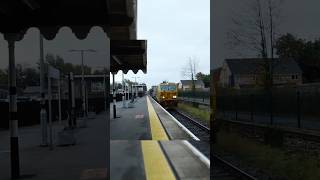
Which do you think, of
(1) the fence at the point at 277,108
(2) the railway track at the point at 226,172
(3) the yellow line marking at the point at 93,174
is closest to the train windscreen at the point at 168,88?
(1) the fence at the point at 277,108

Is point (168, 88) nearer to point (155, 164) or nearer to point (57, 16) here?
point (155, 164)

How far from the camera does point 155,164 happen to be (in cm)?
1070

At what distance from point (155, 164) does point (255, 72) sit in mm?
5508

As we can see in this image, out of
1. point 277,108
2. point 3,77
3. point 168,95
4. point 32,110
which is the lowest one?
point 277,108

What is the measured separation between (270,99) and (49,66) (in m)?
12.1

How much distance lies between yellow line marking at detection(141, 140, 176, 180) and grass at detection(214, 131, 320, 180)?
2.11 metres

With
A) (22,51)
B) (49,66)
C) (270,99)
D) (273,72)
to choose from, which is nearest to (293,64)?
(273,72)

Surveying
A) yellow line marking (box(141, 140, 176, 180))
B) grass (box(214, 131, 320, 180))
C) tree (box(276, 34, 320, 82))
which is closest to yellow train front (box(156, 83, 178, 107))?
grass (box(214, 131, 320, 180))

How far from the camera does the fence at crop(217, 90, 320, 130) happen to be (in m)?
19.9

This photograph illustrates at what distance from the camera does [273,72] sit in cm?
1421

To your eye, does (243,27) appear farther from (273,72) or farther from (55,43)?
(55,43)

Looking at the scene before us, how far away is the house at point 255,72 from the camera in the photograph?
40.1ft

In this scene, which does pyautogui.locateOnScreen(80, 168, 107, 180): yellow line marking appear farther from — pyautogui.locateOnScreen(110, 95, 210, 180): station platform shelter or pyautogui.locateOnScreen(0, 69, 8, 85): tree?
pyautogui.locateOnScreen(0, 69, 8, 85): tree

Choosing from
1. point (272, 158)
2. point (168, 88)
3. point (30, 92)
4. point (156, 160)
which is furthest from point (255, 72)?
point (168, 88)
